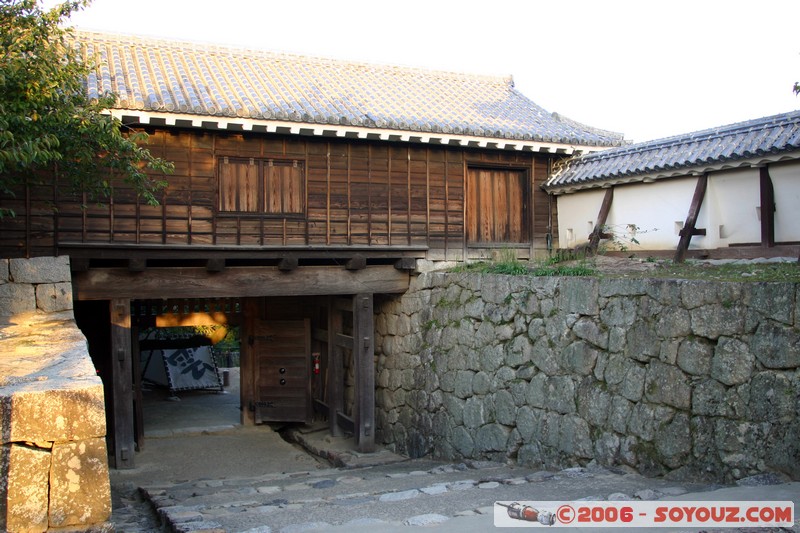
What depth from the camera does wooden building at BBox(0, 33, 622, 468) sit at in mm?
10211

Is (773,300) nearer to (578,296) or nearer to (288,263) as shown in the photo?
(578,296)

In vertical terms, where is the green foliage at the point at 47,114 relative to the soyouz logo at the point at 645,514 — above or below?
above

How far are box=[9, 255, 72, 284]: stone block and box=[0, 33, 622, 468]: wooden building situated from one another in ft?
1.67

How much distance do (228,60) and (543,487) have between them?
9.72 metres

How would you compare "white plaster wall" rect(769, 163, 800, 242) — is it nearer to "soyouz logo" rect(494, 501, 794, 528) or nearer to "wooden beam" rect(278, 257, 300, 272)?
"soyouz logo" rect(494, 501, 794, 528)

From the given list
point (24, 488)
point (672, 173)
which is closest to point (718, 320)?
point (672, 173)

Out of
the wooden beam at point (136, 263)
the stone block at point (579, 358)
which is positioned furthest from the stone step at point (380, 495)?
the wooden beam at point (136, 263)

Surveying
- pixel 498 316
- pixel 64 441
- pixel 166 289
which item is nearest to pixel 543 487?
pixel 498 316

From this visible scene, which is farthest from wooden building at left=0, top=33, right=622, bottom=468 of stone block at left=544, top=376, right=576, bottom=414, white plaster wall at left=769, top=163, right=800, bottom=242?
stone block at left=544, top=376, right=576, bottom=414

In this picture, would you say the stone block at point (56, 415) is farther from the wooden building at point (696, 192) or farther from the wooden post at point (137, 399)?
the wooden post at point (137, 399)

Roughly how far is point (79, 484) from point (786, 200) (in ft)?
28.5

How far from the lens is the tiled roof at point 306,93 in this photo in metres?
10.5

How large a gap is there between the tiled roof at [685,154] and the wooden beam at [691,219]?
0.73ft

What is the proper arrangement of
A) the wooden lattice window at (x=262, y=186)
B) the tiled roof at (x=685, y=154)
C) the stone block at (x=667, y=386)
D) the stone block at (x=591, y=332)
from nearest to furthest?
the stone block at (x=667, y=386) < the stone block at (x=591, y=332) < the tiled roof at (x=685, y=154) < the wooden lattice window at (x=262, y=186)
